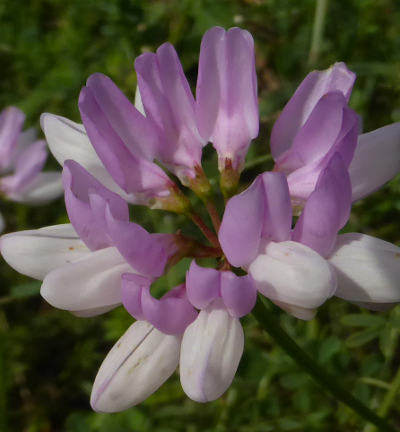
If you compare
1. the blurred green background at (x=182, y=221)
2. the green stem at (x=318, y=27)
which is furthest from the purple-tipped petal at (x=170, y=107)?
the green stem at (x=318, y=27)

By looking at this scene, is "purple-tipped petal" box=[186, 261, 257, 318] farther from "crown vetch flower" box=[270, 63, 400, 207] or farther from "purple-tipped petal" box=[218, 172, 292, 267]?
"crown vetch flower" box=[270, 63, 400, 207]

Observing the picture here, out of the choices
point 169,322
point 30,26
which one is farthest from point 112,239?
point 30,26

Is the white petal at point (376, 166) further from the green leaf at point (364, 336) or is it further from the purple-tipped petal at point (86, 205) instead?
the green leaf at point (364, 336)

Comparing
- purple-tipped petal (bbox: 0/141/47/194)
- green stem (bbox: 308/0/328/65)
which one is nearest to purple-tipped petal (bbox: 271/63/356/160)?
green stem (bbox: 308/0/328/65)

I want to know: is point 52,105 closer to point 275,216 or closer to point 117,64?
point 117,64

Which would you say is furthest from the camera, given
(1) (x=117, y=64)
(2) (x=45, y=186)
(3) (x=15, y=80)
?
(3) (x=15, y=80)
